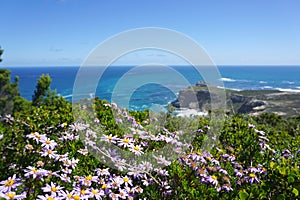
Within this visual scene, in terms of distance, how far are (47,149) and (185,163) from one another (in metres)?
1.18

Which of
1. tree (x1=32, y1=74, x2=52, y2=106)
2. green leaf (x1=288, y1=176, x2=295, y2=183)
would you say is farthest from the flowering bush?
tree (x1=32, y1=74, x2=52, y2=106)

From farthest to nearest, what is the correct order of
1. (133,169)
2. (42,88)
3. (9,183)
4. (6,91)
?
1. (6,91)
2. (42,88)
3. (133,169)
4. (9,183)

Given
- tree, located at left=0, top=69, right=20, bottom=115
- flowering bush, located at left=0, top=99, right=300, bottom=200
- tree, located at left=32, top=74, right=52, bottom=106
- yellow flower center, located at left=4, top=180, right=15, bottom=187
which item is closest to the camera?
yellow flower center, located at left=4, top=180, right=15, bottom=187

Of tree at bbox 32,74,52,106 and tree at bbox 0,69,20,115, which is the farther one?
tree at bbox 0,69,20,115

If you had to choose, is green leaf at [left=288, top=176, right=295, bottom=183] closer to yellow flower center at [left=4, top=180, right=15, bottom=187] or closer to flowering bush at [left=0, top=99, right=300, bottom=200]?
flowering bush at [left=0, top=99, right=300, bottom=200]

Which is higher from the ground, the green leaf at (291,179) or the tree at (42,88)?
the green leaf at (291,179)

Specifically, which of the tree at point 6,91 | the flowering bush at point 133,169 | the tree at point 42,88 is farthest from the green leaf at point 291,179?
the tree at point 6,91

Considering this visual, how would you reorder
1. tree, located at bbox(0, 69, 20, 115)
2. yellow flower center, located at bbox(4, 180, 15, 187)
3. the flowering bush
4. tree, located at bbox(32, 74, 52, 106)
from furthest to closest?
tree, located at bbox(0, 69, 20, 115), tree, located at bbox(32, 74, 52, 106), the flowering bush, yellow flower center, located at bbox(4, 180, 15, 187)

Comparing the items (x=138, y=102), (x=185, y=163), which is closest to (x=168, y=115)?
(x=138, y=102)

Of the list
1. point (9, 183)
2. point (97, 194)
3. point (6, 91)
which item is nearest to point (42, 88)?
point (6, 91)

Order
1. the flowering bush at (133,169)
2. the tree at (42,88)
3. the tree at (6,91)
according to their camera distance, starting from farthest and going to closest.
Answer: the tree at (6,91), the tree at (42,88), the flowering bush at (133,169)

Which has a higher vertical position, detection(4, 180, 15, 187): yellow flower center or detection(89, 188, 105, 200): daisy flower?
detection(4, 180, 15, 187): yellow flower center

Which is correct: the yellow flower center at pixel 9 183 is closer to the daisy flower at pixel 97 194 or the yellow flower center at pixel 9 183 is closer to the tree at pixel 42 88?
the daisy flower at pixel 97 194

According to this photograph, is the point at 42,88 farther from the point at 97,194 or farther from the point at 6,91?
the point at 97,194
